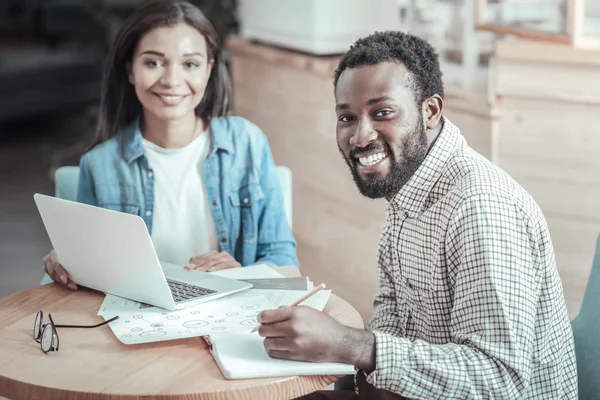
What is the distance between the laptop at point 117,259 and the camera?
5.43 feet

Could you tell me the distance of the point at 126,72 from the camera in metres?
2.42

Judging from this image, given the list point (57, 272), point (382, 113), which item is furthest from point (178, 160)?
point (382, 113)

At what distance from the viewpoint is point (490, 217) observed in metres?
1.42

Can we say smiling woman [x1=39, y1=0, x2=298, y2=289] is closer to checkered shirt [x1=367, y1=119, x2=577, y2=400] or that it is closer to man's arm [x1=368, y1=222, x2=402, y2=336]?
man's arm [x1=368, y1=222, x2=402, y2=336]

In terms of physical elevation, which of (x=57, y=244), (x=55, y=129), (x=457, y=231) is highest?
(x=457, y=231)

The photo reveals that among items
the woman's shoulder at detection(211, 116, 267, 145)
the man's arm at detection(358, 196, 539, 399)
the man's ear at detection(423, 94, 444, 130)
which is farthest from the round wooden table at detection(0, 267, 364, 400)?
the woman's shoulder at detection(211, 116, 267, 145)

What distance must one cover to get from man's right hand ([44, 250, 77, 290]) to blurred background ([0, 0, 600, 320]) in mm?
1363

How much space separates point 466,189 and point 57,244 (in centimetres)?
90

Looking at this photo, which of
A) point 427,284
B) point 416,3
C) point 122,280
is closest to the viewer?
point 427,284

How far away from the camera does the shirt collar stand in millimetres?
1601

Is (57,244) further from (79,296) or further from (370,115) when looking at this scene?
(370,115)

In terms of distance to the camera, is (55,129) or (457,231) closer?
(457,231)

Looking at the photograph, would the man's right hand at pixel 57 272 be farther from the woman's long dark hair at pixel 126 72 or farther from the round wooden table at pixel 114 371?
the woman's long dark hair at pixel 126 72

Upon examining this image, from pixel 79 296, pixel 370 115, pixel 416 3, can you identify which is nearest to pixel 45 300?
pixel 79 296
